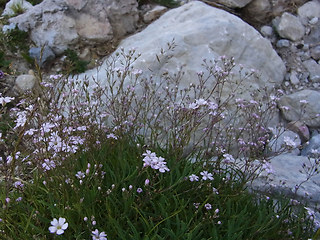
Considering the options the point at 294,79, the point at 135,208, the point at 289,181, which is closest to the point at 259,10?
the point at 294,79

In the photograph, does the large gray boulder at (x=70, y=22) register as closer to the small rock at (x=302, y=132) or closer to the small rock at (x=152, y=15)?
the small rock at (x=152, y=15)

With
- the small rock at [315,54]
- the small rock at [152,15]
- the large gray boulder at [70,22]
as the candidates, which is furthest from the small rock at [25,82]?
the small rock at [315,54]

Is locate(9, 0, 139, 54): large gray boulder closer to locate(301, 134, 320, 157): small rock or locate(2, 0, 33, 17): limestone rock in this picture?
locate(2, 0, 33, 17): limestone rock

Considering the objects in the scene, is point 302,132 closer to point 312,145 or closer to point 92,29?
point 312,145

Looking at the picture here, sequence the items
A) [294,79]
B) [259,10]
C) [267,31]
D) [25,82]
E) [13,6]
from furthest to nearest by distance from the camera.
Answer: [259,10] → [267,31] → [13,6] → [294,79] → [25,82]

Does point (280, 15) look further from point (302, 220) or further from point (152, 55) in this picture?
point (302, 220)

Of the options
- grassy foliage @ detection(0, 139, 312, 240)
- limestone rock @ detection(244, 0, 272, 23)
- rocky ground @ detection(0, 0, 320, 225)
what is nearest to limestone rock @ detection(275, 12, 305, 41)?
rocky ground @ detection(0, 0, 320, 225)
